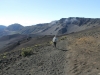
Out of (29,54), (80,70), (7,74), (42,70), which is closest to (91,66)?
(80,70)

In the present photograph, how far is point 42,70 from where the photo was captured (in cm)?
1547

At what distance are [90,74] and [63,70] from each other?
110 inches

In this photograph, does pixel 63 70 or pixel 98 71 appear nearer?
pixel 98 71

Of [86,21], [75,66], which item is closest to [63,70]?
[75,66]

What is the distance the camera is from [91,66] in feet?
44.2

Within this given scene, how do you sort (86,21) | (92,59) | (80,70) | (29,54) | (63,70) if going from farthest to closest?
(86,21)
(29,54)
(92,59)
(63,70)
(80,70)

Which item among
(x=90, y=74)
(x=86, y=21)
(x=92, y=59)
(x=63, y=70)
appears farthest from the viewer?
(x=86, y=21)

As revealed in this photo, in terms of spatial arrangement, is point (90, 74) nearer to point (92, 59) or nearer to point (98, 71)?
point (98, 71)

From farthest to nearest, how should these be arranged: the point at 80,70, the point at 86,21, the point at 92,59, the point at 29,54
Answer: the point at 86,21 → the point at 29,54 → the point at 92,59 → the point at 80,70

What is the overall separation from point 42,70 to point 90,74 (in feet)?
15.4

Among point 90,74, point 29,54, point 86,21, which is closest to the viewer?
point 90,74

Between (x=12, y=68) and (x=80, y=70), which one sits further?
(x=12, y=68)

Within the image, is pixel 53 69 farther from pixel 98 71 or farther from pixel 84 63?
pixel 98 71

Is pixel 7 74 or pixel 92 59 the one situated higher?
pixel 92 59
